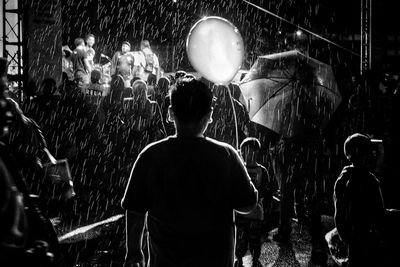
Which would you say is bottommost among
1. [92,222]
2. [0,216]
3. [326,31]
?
[92,222]

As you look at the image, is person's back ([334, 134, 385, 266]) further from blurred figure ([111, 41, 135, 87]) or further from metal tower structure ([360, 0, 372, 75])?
blurred figure ([111, 41, 135, 87])

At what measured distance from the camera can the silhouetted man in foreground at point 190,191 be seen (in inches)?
102

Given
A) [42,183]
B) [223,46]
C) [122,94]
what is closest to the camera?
[42,183]

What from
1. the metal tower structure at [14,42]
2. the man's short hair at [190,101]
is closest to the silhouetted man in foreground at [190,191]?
the man's short hair at [190,101]

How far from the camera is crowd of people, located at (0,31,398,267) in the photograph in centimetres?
257

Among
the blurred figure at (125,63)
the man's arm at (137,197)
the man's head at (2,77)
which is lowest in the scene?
the man's arm at (137,197)

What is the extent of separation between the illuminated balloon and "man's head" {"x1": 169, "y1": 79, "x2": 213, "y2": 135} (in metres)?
3.39

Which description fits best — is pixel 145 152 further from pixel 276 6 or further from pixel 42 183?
pixel 276 6

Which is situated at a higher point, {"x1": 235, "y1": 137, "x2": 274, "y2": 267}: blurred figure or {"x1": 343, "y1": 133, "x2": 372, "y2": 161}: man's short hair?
{"x1": 343, "y1": 133, "x2": 372, "y2": 161}: man's short hair

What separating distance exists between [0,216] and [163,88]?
6.00 metres

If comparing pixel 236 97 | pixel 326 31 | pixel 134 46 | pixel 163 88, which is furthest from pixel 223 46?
pixel 326 31

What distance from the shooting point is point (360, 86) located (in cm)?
954

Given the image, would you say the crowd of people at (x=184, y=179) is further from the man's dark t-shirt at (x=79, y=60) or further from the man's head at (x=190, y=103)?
the man's dark t-shirt at (x=79, y=60)

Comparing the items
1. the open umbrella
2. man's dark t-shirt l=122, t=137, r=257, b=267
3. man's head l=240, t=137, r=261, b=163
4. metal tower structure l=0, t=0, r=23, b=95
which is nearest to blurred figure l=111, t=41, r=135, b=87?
metal tower structure l=0, t=0, r=23, b=95
